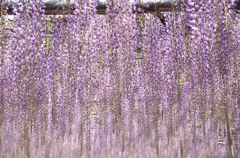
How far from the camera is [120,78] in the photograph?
486cm

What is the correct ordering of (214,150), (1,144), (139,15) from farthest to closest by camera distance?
1. (139,15)
2. (1,144)
3. (214,150)

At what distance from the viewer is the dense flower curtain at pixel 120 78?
415 centimetres

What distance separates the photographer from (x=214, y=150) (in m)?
3.90

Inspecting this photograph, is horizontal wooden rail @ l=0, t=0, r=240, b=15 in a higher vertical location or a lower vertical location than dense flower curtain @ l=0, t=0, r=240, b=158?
higher

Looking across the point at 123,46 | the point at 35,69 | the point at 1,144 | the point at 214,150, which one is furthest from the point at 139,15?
the point at 1,144

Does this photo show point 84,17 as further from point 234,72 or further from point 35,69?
point 234,72

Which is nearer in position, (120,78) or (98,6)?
(120,78)

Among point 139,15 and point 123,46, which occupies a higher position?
point 139,15

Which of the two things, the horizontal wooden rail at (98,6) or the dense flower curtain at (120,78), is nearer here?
the dense flower curtain at (120,78)

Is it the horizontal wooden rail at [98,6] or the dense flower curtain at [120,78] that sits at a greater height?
the horizontal wooden rail at [98,6]

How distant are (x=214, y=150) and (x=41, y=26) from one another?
112 inches

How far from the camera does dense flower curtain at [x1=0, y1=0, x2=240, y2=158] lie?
415 cm

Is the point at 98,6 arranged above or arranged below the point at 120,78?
above

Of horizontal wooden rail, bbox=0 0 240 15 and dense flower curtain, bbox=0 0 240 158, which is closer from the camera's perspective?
dense flower curtain, bbox=0 0 240 158
